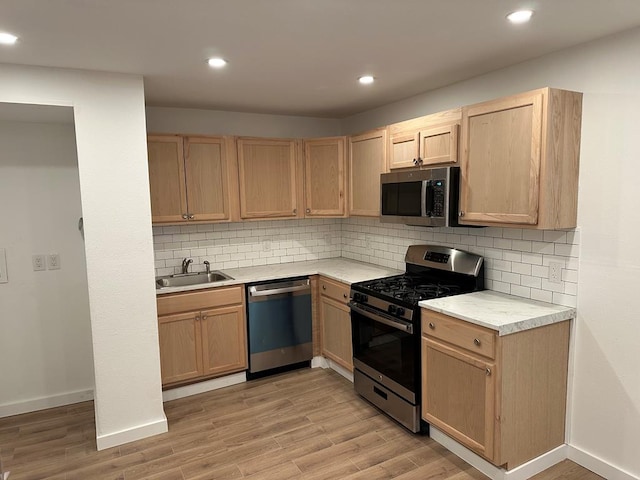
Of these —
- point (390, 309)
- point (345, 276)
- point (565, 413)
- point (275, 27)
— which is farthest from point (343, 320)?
point (275, 27)

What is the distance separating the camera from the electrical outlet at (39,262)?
10.9 ft

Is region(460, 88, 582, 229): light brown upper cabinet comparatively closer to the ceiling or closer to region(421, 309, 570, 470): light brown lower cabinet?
the ceiling

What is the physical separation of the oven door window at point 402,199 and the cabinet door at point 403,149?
17 cm

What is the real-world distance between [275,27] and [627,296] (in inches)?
89.7

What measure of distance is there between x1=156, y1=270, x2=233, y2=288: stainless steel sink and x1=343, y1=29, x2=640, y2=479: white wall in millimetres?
2678

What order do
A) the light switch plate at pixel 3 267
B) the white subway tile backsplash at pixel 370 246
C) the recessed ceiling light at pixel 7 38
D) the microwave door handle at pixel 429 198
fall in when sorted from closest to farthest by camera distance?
the recessed ceiling light at pixel 7 38 < the white subway tile backsplash at pixel 370 246 < the microwave door handle at pixel 429 198 < the light switch plate at pixel 3 267

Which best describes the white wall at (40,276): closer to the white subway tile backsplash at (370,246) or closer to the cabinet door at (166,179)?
the cabinet door at (166,179)

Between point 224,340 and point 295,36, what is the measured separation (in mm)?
2495

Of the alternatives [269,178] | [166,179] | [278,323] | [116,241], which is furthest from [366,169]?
[116,241]

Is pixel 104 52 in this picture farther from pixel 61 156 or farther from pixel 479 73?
pixel 479 73

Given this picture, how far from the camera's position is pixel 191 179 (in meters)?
3.67

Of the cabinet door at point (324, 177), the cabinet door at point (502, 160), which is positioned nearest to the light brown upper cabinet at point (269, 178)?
the cabinet door at point (324, 177)

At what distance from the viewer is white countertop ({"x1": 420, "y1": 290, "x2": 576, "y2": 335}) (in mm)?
2287

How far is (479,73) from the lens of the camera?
2.93 m
